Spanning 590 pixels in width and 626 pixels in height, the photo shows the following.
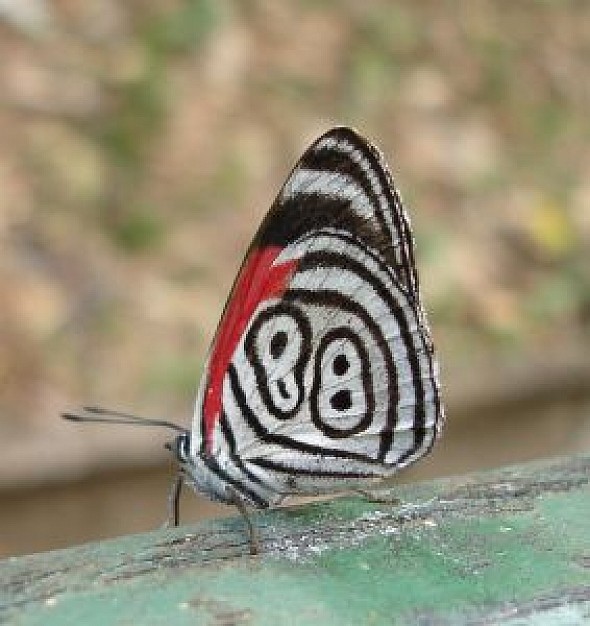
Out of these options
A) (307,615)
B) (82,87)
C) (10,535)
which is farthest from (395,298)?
(82,87)

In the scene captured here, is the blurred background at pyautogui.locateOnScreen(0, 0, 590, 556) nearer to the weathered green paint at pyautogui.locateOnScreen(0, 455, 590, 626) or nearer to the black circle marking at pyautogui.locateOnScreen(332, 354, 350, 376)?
the black circle marking at pyautogui.locateOnScreen(332, 354, 350, 376)

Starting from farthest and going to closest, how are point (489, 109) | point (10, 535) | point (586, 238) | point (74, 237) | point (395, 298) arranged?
point (489, 109)
point (586, 238)
point (74, 237)
point (10, 535)
point (395, 298)

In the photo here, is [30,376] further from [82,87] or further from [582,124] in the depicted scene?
[582,124]

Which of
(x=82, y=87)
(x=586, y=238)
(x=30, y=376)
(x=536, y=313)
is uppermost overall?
(x=82, y=87)

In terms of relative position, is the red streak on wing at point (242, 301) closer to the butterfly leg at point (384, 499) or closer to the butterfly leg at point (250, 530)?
the butterfly leg at point (250, 530)

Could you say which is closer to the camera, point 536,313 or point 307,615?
point 307,615

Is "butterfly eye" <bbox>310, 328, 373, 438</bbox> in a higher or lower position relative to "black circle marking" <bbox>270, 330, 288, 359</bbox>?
lower

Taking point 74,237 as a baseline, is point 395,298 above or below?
below

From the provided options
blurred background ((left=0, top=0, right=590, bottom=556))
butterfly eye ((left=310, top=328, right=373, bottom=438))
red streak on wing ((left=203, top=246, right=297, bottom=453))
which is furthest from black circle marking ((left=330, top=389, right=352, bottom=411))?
blurred background ((left=0, top=0, right=590, bottom=556))
